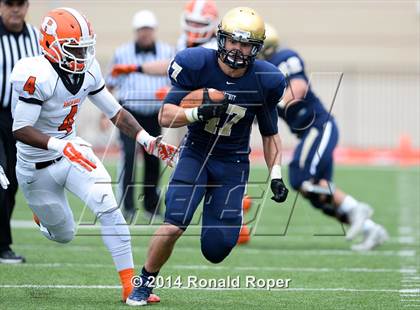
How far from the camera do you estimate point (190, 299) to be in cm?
511

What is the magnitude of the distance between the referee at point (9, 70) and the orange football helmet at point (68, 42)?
139 centimetres

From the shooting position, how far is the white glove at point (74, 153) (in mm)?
4602

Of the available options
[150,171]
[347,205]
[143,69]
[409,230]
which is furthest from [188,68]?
[150,171]

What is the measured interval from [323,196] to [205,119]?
112 inches

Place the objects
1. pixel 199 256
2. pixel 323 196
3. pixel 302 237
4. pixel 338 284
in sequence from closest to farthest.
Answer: pixel 338 284, pixel 199 256, pixel 323 196, pixel 302 237

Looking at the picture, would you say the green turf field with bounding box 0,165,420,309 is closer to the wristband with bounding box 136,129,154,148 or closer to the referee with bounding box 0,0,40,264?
the referee with bounding box 0,0,40,264

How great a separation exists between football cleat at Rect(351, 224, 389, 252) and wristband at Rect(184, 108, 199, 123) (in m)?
2.95

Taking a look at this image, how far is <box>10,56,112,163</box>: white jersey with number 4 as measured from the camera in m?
4.80

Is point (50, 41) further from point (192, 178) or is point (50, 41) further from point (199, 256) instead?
point (199, 256)

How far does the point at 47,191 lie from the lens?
203 inches

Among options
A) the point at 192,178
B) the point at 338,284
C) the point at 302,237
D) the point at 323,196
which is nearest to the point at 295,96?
the point at 323,196

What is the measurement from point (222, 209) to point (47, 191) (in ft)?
3.20

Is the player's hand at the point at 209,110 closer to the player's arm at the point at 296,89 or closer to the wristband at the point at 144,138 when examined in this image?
the wristband at the point at 144,138

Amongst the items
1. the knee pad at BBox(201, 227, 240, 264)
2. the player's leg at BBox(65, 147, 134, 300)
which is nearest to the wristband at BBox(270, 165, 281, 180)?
the knee pad at BBox(201, 227, 240, 264)
